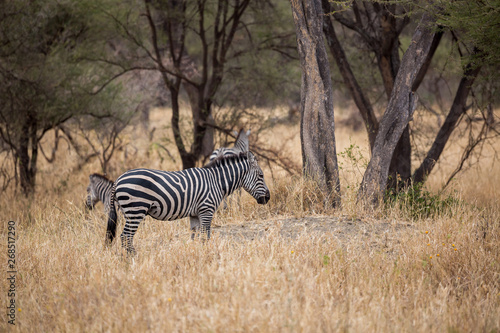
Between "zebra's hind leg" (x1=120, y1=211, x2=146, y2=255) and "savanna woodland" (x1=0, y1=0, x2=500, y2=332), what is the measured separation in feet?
0.09

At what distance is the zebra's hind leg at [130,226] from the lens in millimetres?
5805

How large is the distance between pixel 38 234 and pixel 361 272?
4822 millimetres

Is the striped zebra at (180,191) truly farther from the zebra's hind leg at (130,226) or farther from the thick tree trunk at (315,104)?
the thick tree trunk at (315,104)

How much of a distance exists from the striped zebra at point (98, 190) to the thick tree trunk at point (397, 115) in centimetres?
452

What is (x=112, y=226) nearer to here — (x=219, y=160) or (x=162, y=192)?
(x=162, y=192)

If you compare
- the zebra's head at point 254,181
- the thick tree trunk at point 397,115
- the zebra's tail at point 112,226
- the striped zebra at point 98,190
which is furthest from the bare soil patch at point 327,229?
the striped zebra at point 98,190

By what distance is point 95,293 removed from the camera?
4.40 metres

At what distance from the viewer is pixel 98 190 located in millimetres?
9367

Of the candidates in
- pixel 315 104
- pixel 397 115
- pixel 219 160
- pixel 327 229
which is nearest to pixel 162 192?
pixel 219 160

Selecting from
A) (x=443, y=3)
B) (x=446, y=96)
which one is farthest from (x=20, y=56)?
(x=446, y=96)

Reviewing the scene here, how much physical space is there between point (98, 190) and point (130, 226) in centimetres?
382

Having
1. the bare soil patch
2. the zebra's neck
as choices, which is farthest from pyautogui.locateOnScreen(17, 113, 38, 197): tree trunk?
the zebra's neck

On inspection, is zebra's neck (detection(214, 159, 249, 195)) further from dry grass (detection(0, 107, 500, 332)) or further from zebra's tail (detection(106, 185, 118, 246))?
zebra's tail (detection(106, 185, 118, 246))

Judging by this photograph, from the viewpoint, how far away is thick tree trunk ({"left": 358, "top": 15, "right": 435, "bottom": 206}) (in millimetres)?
8266
